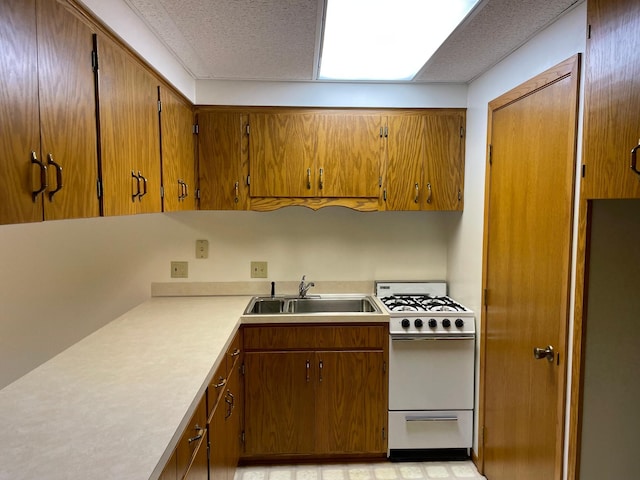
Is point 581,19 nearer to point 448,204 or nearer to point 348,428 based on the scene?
point 448,204

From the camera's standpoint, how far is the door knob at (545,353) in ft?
5.23

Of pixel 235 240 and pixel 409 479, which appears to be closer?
pixel 409 479

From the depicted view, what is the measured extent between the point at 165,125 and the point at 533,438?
87.9 inches

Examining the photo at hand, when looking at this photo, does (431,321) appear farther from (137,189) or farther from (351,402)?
(137,189)

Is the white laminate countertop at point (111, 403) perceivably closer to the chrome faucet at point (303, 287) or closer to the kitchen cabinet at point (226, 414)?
the kitchen cabinet at point (226, 414)

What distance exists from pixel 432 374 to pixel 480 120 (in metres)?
1.51

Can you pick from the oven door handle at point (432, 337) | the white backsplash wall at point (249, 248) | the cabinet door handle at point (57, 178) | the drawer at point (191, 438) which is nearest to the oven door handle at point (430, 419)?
the oven door handle at point (432, 337)

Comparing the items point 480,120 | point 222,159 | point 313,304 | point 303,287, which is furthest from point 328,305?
point 480,120

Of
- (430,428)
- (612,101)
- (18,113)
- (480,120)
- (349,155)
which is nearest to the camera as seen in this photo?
(18,113)

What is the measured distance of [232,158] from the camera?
2.50 meters

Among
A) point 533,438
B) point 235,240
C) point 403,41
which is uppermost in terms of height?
point 403,41

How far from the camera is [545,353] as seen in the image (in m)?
1.61

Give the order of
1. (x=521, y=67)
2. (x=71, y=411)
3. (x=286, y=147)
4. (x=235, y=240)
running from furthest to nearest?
(x=235, y=240)
(x=286, y=147)
(x=521, y=67)
(x=71, y=411)

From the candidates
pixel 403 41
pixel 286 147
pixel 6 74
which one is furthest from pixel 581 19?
pixel 6 74
